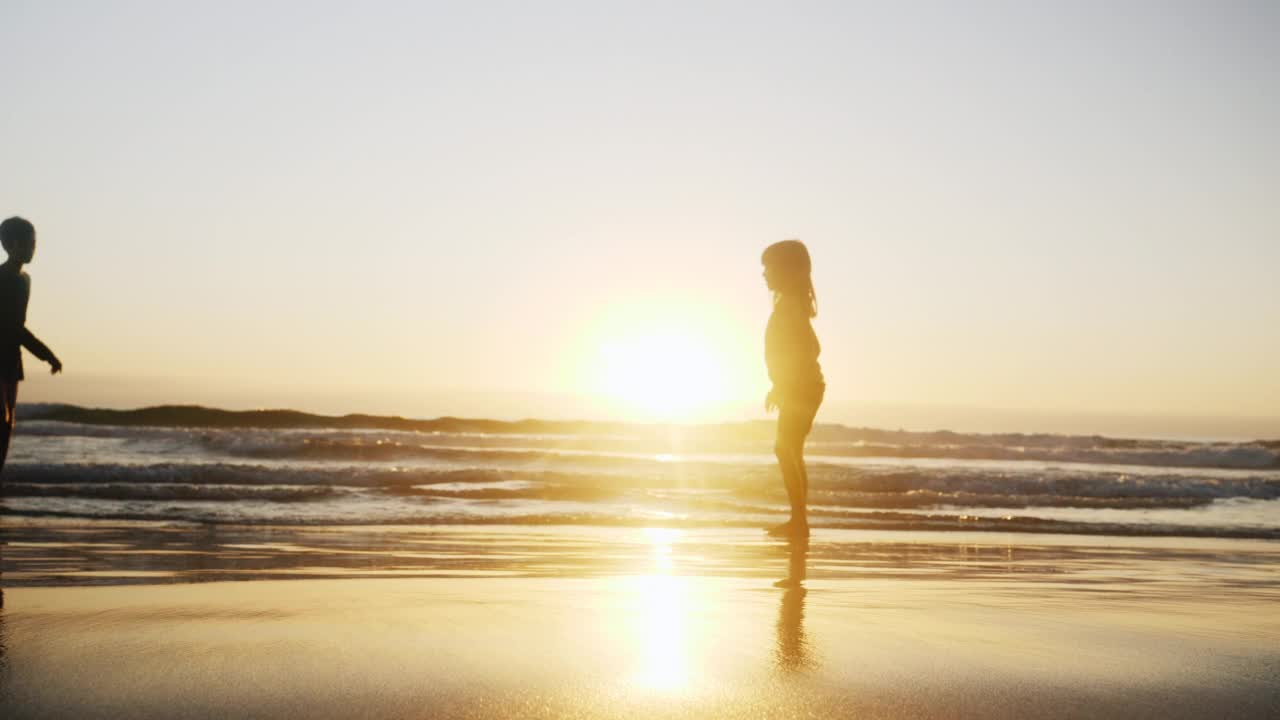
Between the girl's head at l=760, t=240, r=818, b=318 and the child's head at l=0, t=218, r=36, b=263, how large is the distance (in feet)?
15.4

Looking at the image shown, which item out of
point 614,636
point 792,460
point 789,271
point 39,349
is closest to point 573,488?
point 792,460

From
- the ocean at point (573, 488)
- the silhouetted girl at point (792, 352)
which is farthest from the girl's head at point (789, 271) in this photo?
the ocean at point (573, 488)

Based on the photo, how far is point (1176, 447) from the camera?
31000 mm

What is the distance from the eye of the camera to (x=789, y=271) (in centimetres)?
772

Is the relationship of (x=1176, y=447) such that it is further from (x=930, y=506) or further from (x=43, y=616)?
(x=43, y=616)

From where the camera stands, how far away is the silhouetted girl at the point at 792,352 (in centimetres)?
766

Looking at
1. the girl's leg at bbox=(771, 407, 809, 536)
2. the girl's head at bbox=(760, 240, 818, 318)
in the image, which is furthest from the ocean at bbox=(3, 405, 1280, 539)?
the girl's head at bbox=(760, 240, 818, 318)

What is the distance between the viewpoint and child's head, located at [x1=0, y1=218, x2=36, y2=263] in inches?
206

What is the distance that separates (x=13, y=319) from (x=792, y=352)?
4914mm

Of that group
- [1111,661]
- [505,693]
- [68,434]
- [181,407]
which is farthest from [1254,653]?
[181,407]

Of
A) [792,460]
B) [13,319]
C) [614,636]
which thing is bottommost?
[614,636]

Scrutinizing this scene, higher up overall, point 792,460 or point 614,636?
point 792,460

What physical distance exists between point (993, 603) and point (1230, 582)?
84.9 inches

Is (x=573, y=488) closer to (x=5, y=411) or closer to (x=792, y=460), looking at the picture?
(x=792, y=460)
